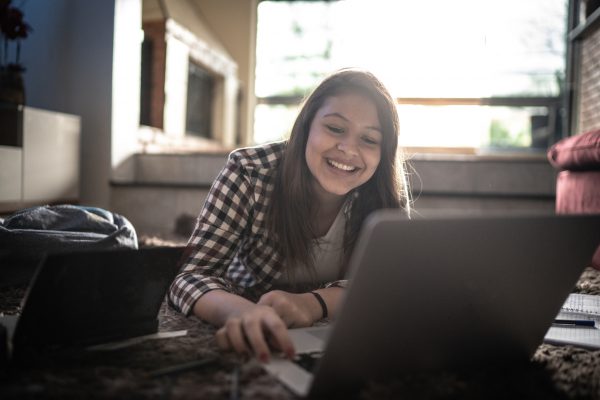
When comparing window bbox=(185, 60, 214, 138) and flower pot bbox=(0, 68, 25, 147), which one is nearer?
→ flower pot bbox=(0, 68, 25, 147)

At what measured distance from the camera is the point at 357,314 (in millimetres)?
550

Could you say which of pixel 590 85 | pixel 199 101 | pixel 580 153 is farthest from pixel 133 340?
pixel 199 101

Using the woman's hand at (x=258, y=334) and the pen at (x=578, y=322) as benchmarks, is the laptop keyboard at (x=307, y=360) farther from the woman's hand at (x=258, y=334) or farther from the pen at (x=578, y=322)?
the pen at (x=578, y=322)

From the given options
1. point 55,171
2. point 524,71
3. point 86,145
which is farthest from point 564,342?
point 524,71

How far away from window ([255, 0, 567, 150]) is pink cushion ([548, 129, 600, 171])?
2435mm

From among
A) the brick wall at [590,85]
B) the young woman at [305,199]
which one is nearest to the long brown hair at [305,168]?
the young woman at [305,199]

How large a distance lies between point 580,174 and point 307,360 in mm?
1633

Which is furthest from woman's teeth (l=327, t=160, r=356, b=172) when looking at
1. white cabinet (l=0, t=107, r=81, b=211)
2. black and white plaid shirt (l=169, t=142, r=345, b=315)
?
white cabinet (l=0, t=107, r=81, b=211)

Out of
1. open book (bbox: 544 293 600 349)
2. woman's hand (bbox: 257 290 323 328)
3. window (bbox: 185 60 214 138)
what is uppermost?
window (bbox: 185 60 214 138)

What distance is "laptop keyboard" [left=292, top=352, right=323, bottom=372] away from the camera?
71 centimetres

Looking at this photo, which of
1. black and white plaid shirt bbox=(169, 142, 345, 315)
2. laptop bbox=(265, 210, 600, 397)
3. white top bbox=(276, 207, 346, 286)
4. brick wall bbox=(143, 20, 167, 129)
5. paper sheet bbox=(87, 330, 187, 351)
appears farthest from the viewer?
brick wall bbox=(143, 20, 167, 129)

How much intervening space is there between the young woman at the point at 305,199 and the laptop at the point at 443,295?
12.1 inches

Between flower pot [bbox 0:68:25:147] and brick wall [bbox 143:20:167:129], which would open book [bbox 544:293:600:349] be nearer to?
flower pot [bbox 0:68:25:147]

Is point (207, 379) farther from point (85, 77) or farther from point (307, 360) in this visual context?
point (85, 77)
